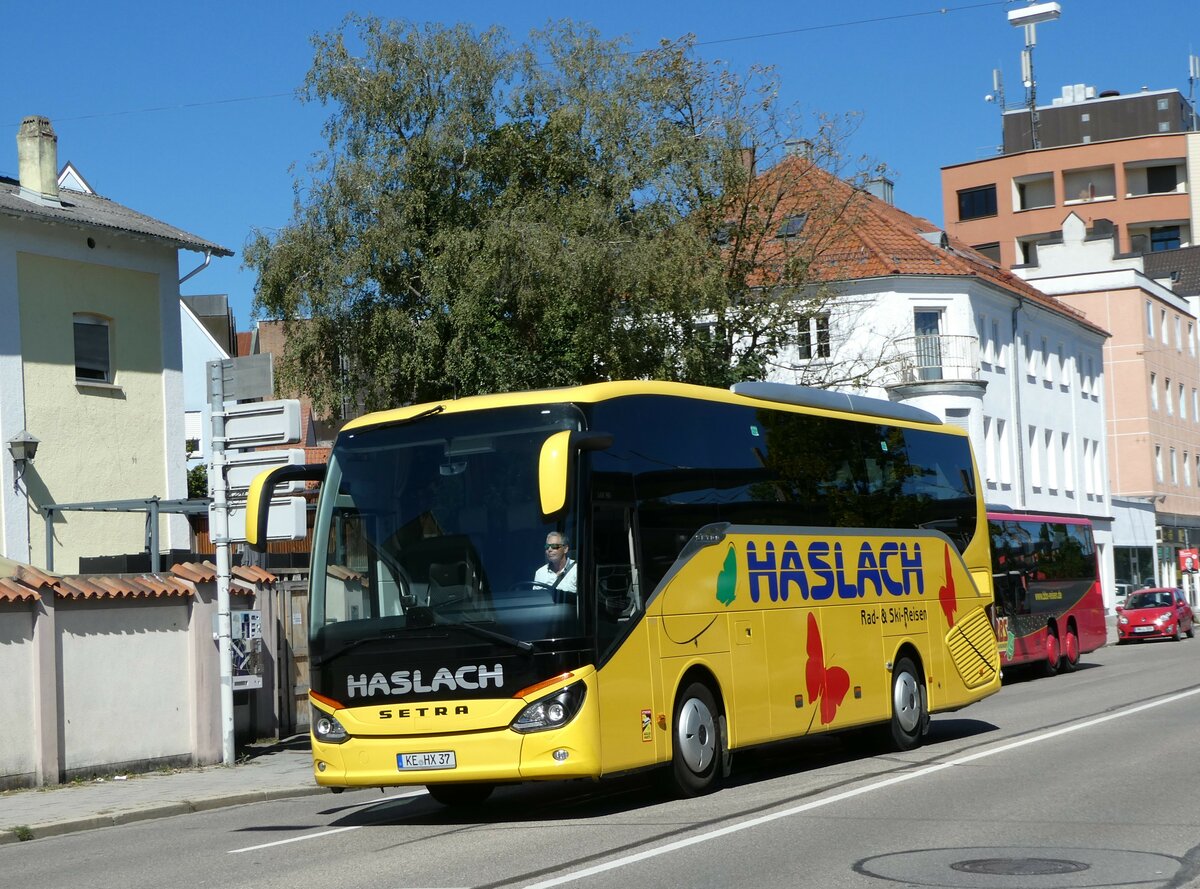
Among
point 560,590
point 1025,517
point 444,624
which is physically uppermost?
point 1025,517

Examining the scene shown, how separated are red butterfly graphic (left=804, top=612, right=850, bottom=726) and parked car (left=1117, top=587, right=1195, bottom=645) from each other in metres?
33.0

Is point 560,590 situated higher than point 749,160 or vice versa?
point 749,160

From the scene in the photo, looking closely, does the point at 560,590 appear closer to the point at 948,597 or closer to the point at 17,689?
the point at 17,689

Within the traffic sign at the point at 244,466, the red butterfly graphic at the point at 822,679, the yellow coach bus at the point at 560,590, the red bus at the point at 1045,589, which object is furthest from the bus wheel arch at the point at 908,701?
the red bus at the point at 1045,589

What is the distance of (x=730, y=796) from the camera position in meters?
13.3

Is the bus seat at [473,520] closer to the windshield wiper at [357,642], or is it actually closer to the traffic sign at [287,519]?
the windshield wiper at [357,642]

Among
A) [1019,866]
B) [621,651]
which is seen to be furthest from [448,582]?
[1019,866]

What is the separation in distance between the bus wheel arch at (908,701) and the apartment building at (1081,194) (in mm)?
77116

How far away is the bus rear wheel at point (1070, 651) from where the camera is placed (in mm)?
33594

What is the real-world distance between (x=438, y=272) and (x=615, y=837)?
20.2 metres

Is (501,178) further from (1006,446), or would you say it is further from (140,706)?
(1006,446)

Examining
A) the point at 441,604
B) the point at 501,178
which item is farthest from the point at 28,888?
the point at 501,178

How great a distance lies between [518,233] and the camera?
95.3ft

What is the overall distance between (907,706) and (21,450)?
15052 mm
